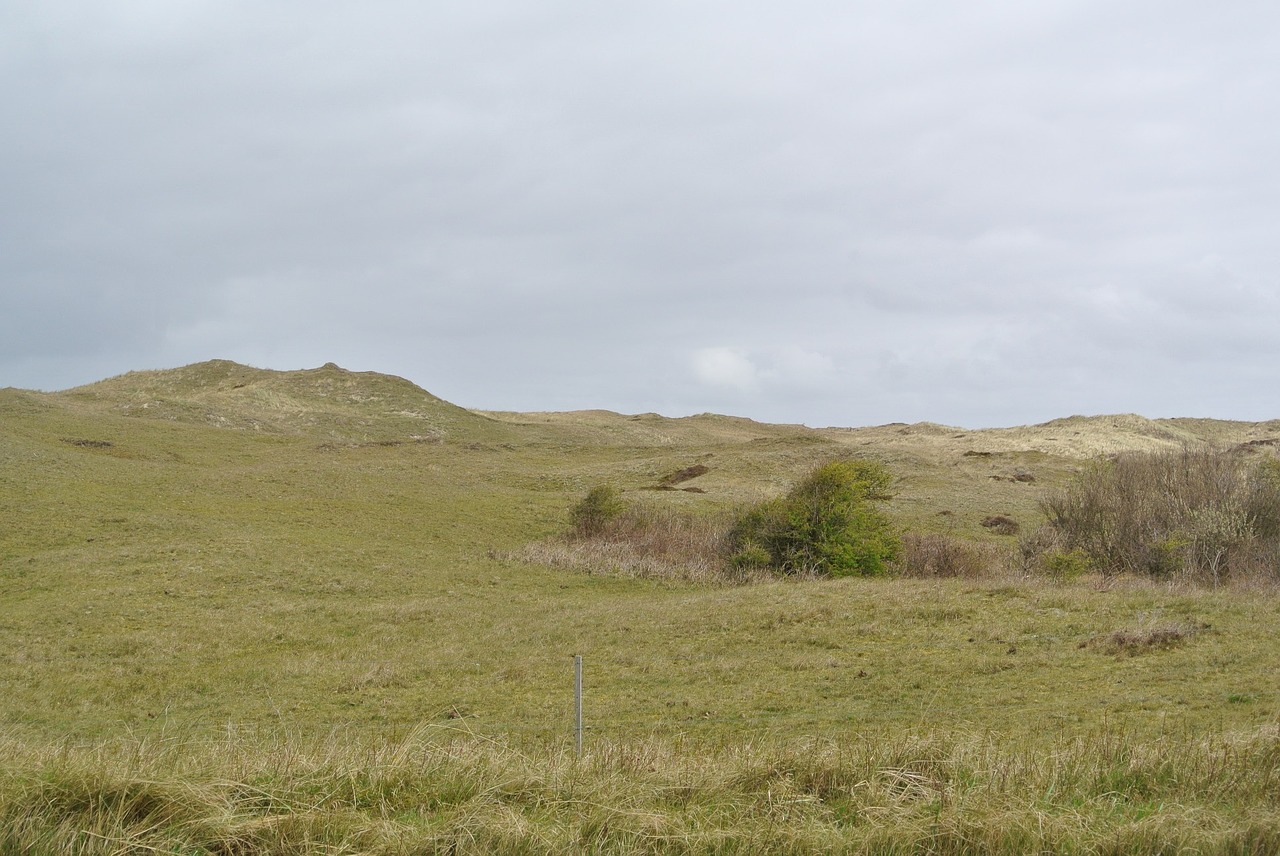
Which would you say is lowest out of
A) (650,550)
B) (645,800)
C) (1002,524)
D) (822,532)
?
(650,550)

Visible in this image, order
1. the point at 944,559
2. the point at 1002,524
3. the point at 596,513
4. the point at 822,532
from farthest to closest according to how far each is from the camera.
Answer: the point at 1002,524, the point at 596,513, the point at 944,559, the point at 822,532

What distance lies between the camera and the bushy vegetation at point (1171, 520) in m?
30.5

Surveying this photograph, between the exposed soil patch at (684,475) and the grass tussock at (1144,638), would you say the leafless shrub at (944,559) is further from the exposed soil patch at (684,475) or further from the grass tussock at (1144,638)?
the exposed soil patch at (684,475)

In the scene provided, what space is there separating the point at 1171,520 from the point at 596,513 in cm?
2344

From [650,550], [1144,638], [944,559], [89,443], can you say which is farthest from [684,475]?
[1144,638]

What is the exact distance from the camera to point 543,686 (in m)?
18.1

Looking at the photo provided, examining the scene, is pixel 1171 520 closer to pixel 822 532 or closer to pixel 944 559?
pixel 944 559

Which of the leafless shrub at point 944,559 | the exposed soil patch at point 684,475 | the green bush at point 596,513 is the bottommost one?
the leafless shrub at point 944,559

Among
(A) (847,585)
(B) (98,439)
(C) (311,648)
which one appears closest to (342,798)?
(C) (311,648)

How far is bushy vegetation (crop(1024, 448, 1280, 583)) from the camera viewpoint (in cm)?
3048

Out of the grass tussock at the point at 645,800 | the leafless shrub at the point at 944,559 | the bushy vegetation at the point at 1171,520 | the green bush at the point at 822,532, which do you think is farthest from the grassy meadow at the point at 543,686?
the green bush at the point at 822,532

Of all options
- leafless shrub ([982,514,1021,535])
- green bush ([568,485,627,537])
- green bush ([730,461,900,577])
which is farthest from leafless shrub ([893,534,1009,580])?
green bush ([568,485,627,537])

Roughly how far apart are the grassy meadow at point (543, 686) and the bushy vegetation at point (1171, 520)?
275 centimetres

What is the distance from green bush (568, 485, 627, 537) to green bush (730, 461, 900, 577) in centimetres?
748
